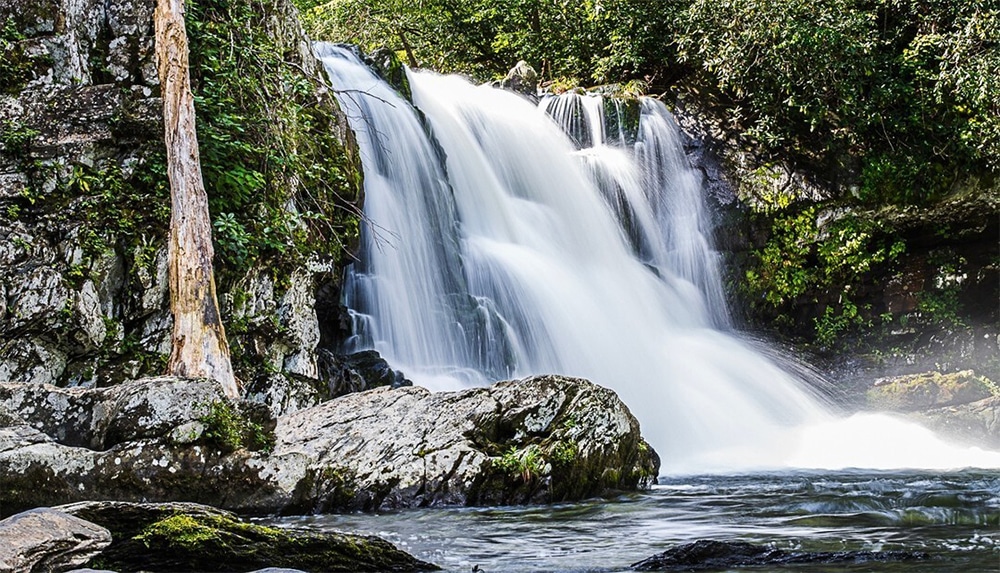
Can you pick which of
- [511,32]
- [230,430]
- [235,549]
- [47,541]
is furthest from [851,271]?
[47,541]

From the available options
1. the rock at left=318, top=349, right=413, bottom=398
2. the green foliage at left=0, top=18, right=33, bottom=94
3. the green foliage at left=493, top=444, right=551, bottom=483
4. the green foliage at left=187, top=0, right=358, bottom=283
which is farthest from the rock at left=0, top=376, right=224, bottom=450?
the green foliage at left=0, top=18, right=33, bottom=94

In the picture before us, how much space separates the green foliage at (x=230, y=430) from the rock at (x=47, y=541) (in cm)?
240

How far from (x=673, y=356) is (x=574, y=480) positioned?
24.2 feet

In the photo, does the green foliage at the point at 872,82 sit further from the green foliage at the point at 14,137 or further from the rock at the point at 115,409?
the rock at the point at 115,409

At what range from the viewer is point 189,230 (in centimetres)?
782

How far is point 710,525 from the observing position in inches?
217

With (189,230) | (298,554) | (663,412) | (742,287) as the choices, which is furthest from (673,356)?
(298,554)

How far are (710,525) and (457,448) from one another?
190 centimetres

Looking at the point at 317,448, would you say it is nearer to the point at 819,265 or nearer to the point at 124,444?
the point at 124,444

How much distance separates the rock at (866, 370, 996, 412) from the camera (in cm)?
1370

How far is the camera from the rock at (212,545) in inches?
151

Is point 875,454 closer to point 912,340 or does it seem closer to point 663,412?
point 663,412

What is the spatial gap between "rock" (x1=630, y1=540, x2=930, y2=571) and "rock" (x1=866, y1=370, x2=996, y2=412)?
10806mm

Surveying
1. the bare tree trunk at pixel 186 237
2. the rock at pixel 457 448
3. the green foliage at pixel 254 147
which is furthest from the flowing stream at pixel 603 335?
the bare tree trunk at pixel 186 237
